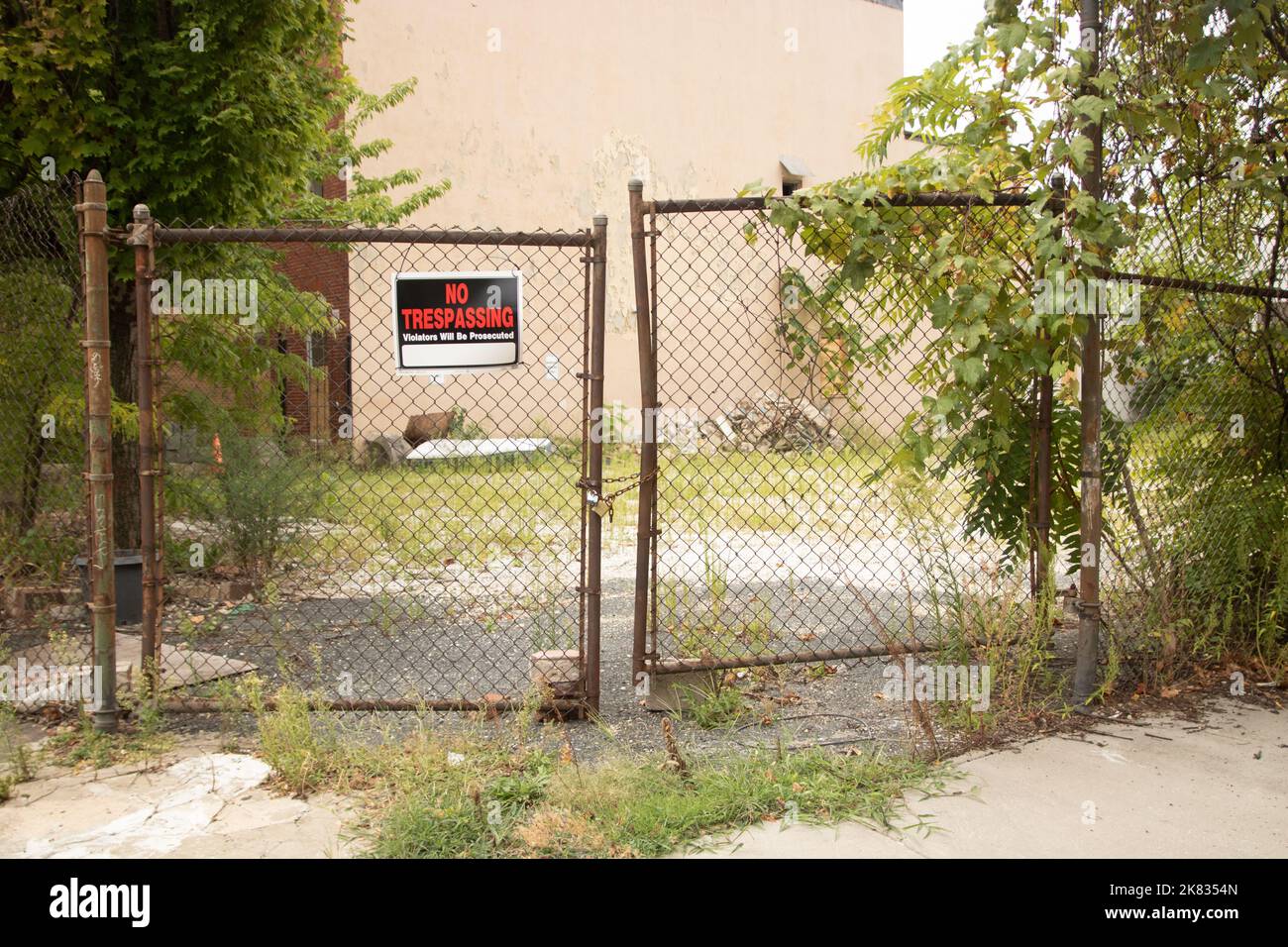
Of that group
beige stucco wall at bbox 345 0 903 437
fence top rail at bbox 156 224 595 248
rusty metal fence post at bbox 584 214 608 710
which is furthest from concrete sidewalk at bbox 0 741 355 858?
beige stucco wall at bbox 345 0 903 437

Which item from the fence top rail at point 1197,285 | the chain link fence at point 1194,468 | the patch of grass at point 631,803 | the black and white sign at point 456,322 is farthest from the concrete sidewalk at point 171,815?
the fence top rail at point 1197,285

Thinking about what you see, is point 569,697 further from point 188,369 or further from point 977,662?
point 188,369

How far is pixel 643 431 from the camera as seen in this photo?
4574mm

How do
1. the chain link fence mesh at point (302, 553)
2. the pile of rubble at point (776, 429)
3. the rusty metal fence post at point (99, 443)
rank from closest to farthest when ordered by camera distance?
the rusty metal fence post at point (99, 443), the chain link fence mesh at point (302, 553), the pile of rubble at point (776, 429)

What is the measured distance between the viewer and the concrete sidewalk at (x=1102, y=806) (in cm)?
343

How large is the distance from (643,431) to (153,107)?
15.3 ft

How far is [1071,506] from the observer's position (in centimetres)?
514

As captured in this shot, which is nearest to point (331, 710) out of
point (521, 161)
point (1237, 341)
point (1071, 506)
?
point (1071, 506)

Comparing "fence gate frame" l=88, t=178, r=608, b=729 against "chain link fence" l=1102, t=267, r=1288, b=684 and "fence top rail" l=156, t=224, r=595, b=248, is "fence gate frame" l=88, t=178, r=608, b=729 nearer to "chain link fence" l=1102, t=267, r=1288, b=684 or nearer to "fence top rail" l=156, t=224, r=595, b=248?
"fence top rail" l=156, t=224, r=595, b=248

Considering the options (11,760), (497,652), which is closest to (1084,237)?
(497,652)

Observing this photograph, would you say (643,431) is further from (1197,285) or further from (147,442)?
(1197,285)

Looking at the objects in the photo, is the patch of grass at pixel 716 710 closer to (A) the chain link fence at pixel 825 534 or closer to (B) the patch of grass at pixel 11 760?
(A) the chain link fence at pixel 825 534

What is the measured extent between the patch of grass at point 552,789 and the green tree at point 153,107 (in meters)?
4.06

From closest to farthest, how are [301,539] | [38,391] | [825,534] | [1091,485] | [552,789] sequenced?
[552,789] → [1091,485] → [38,391] → [301,539] → [825,534]
